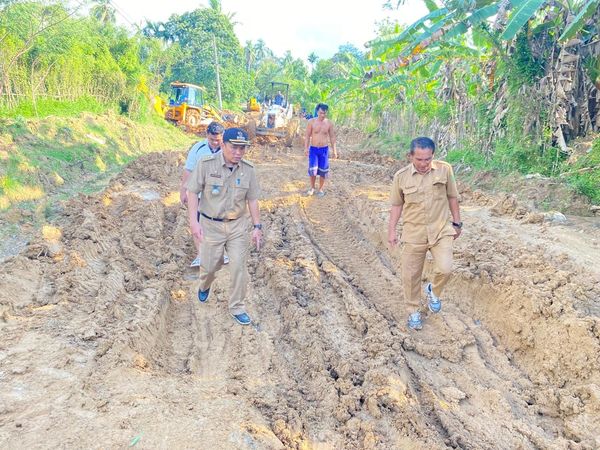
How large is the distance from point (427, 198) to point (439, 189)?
145 millimetres

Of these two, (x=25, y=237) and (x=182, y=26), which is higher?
(x=182, y=26)

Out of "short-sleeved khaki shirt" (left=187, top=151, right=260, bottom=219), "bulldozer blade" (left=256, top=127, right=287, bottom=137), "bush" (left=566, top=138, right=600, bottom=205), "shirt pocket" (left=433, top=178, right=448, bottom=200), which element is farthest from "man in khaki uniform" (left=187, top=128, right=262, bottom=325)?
"bulldozer blade" (left=256, top=127, right=287, bottom=137)

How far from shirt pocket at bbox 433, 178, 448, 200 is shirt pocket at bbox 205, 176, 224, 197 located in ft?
6.74

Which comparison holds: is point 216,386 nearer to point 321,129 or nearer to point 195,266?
point 195,266

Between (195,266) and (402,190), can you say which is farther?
(195,266)

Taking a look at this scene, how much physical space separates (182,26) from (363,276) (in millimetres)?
44961

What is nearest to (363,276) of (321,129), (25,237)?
(321,129)

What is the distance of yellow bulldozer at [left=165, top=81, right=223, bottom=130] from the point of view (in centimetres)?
2314

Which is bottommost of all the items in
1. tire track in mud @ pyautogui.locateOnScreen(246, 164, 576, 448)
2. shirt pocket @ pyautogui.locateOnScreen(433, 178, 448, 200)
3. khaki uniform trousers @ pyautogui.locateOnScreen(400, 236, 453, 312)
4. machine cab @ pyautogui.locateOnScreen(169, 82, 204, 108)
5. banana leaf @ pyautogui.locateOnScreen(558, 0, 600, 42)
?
tire track in mud @ pyautogui.locateOnScreen(246, 164, 576, 448)

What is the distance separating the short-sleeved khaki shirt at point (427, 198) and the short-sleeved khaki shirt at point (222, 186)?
4.83 feet

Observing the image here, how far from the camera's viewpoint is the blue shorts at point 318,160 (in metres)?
9.69

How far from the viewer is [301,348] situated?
455 cm

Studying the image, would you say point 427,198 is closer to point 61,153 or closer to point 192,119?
point 61,153

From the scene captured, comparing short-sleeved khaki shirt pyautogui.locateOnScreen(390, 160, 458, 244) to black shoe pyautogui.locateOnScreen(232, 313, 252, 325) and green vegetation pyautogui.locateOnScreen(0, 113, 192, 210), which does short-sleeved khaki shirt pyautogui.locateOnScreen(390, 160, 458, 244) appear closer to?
black shoe pyautogui.locateOnScreen(232, 313, 252, 325)
